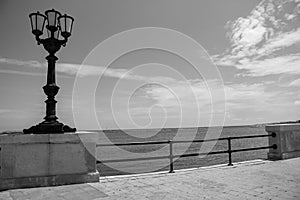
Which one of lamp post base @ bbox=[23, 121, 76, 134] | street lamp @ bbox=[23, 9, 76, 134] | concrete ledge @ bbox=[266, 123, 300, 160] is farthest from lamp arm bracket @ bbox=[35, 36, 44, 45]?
concrete ledge @ bbox=[266, 123, 300, 160]

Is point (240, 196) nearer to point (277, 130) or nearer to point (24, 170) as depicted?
point (24, 170)

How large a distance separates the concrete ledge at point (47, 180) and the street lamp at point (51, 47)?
1131 mm

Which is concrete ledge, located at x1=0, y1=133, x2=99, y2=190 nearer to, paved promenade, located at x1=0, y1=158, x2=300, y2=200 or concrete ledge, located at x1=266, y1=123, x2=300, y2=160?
paved promenade, located at x1=0, y1=158, x2=300, y2=200

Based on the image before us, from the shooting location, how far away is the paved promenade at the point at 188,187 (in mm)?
5020

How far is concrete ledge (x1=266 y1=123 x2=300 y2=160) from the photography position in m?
9.47

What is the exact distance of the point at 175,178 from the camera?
22.2 feet

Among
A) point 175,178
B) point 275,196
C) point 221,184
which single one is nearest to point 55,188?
point 175,178

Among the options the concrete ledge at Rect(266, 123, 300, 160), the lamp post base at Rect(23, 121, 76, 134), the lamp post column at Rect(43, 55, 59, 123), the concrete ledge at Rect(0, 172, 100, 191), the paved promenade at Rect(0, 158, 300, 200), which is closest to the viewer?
the paved promenade at Rect(0, 158, 300, 200)

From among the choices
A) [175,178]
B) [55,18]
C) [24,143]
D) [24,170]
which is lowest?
[175,178]

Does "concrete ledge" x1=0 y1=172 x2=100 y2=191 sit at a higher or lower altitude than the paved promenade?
higher

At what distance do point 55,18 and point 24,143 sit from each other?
329cm

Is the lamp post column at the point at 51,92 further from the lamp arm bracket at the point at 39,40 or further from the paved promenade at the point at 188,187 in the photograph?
the paved promenade at the point at 188,187

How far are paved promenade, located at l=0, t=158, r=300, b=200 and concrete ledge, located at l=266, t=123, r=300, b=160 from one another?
2.14 meters

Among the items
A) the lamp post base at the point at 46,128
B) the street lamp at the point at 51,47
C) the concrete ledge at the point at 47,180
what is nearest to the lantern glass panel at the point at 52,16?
the street lamp at the point at 51,47
